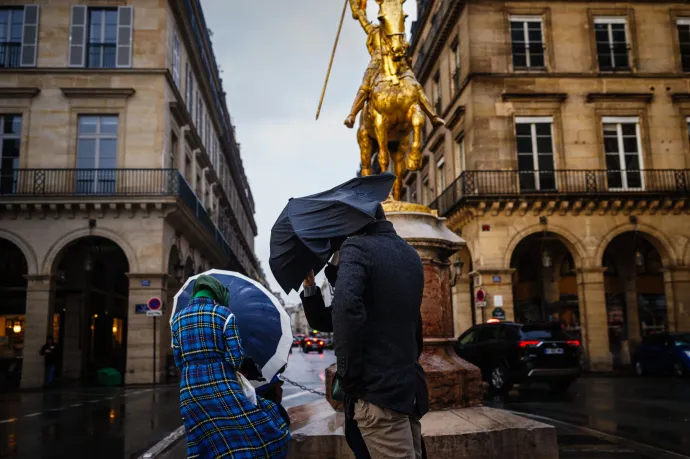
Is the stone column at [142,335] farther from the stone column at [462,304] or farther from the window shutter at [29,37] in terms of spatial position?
the stone column at [462,304]

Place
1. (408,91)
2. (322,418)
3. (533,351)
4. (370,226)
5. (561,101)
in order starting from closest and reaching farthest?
1. (370,226)
2. (322,418)
3. (408,91)
4. (533,351)
5. (561,101)

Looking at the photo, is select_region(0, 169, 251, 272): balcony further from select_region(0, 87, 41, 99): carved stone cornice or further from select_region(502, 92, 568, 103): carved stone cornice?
select_region(502, 92, 568, 103): carved stone cornice

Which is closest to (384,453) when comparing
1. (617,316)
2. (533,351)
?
(533,351)

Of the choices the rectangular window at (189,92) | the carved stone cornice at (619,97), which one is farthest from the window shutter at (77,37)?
the carved stone cornice at (619,97)

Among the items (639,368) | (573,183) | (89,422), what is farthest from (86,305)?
(639,368)

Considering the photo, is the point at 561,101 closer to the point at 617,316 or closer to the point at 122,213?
the point at 617,316

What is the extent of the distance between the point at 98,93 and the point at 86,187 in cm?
354

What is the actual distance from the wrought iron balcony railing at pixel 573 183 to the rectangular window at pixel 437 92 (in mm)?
7101

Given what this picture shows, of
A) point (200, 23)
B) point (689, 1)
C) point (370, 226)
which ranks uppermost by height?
point (200, 23)

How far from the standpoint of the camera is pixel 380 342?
9.86 ft

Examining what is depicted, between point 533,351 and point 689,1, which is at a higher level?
point 689,1

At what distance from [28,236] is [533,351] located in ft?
56.3

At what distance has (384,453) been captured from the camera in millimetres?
2912

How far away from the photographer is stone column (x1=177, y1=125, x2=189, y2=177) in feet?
84.5
